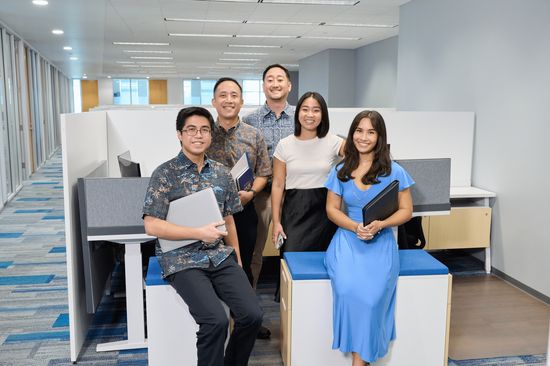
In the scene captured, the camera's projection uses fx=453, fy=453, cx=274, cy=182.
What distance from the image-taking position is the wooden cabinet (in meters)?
3.56

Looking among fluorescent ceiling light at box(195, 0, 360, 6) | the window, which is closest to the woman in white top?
fluorescent ceiling light at box(195, 0, 360, 6)

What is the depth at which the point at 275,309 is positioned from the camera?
2887 mm

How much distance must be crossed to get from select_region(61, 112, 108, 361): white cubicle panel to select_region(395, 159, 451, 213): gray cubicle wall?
1.76 meters

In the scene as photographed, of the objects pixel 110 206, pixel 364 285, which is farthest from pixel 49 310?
pixel 364 285

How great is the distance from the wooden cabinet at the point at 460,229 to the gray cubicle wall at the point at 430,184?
1.02 metres

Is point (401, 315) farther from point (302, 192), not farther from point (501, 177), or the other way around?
point (501, 177)

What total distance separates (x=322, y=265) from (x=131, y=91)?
21107 millimetres

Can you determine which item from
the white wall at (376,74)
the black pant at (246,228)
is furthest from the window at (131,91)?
the black pant at (246,228)

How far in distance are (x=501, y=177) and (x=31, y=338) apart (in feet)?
11.2

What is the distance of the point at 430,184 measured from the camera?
256cm

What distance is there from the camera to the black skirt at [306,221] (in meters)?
2.35

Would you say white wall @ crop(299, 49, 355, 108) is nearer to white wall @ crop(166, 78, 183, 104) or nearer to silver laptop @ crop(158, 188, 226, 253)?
silver laptop @ crop(158, 188, 226, 253)

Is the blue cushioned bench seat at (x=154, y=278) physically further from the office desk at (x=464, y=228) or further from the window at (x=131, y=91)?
the window at (x=131, y=91)

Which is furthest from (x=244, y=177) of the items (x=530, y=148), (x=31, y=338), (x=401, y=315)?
(x=530, y=148)
